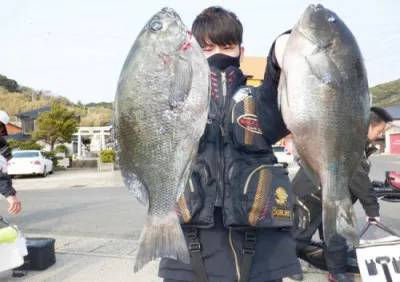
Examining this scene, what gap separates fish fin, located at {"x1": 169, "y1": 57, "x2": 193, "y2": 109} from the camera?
1.53 m

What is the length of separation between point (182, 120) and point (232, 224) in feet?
1.99

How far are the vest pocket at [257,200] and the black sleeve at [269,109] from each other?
17 centimetres

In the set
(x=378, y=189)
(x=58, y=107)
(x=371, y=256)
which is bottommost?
(x=371, y=256)

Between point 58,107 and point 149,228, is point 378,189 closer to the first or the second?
point 149,228

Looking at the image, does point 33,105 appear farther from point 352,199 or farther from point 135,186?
point 135,186

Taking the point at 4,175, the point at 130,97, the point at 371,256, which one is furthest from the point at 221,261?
the point at 4,175

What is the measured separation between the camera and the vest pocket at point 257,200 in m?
1.93

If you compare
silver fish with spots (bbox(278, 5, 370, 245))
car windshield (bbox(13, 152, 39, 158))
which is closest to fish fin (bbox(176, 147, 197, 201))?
silver fish with spots (bbox(278, 5, 370, 245))

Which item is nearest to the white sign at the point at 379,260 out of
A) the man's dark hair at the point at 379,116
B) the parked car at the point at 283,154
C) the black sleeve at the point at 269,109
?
the man's dark hair at the point at 379,116

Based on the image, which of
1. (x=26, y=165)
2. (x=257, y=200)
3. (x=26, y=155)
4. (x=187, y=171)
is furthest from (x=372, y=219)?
(x=26, y=155)

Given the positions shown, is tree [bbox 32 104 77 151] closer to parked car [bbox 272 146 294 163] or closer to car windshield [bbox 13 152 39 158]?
car windshield [bbox 13 152 39 158]

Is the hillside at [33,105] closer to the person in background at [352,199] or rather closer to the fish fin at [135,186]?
the person in background at [352,199]

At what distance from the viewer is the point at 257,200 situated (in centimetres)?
195

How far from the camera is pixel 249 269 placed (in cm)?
195
